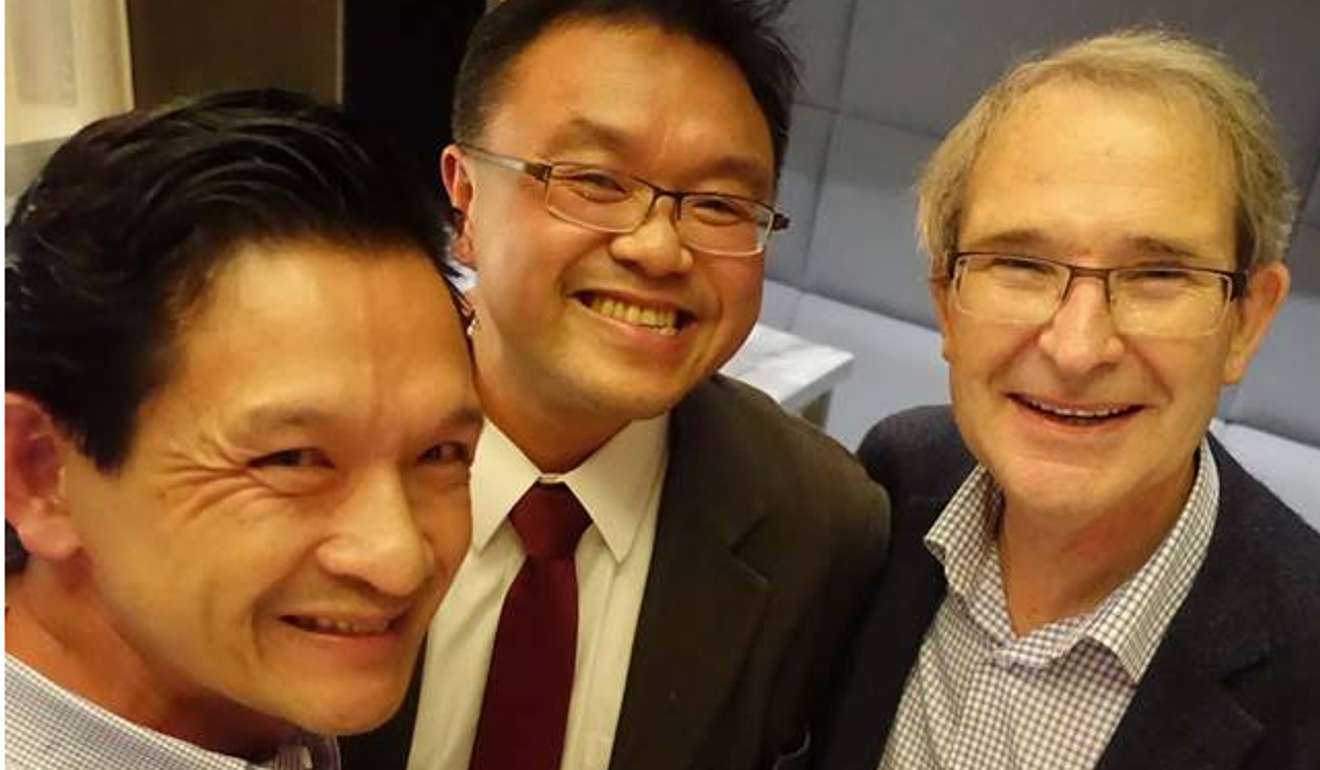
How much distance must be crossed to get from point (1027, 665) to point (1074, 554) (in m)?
0.10

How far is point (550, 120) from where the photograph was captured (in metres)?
1.27

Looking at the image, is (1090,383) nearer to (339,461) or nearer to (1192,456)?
(1192,456)

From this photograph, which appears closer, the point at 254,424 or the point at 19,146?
the point at 254,424

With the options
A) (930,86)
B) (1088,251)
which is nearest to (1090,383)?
(1088,251)

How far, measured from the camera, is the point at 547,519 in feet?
4.27

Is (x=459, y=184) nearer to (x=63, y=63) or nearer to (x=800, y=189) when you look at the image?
(x=63, y=63)

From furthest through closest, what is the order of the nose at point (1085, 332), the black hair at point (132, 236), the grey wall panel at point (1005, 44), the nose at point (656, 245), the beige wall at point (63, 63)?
the grey wall panel at point (1005, 44), the beige wall at point (63, 63), the nose at point (656, 245), the nose at point (1085, 332), the black hair at point (132, 236)

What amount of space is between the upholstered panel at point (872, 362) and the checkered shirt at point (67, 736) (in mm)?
2341

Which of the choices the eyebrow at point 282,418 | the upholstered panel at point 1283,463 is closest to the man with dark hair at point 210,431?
the eyebrow at point 282,418

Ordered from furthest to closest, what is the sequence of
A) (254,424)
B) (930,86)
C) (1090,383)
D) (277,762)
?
1. (930,86)
2. (1090,383)
3. (277,762)
4. (254,424)

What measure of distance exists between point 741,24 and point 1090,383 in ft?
1.46

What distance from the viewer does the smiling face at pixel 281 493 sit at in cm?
78

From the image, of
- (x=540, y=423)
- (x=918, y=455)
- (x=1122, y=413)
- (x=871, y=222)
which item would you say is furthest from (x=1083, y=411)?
(x=871, y=222)

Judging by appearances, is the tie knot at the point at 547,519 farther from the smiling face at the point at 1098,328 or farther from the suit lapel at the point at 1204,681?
the suit lapel at the point at 1204,681
